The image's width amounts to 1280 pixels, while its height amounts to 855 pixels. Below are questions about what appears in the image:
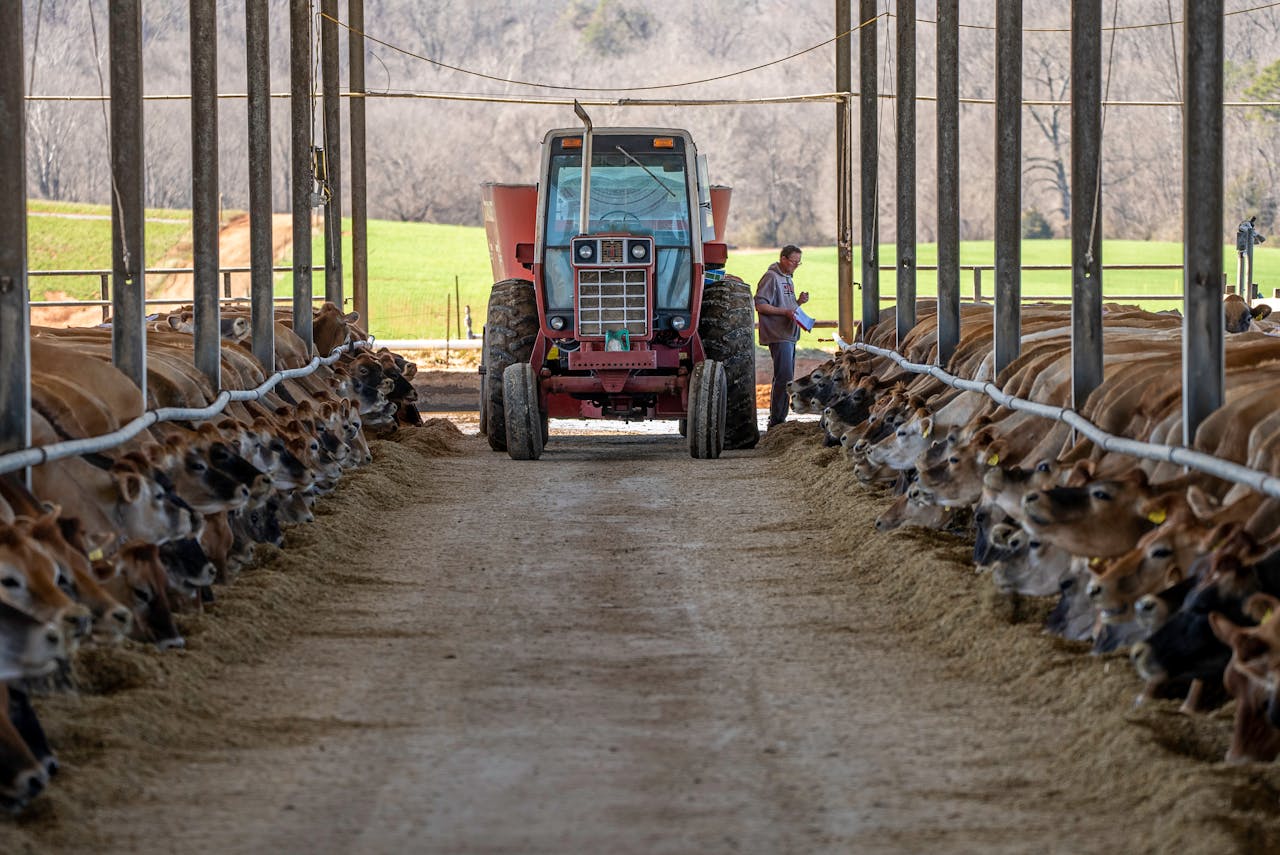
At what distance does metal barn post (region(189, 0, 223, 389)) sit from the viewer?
14.0 metres

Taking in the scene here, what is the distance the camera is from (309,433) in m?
13.1

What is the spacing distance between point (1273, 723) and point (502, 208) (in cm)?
1729

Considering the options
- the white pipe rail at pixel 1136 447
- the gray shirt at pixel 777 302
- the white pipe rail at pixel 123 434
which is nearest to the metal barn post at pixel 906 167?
the gray shirt at pixel 777 302

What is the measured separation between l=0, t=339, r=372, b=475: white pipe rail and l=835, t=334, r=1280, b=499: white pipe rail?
4.81 metres

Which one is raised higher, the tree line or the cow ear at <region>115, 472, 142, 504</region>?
the tree line

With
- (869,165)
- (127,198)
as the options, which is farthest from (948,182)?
(127,198)

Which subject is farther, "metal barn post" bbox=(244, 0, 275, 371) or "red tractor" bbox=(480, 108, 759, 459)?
"red tractor" bbox=(480, 108, 759, 459)

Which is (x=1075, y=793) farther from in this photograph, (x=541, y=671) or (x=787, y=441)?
(x=787, y=441)

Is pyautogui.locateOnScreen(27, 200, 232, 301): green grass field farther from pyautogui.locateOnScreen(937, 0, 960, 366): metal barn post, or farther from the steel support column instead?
the steel support column

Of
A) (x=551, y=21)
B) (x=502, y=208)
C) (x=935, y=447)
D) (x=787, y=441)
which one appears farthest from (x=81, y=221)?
(x=935, y=447)

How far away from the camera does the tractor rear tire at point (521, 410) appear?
16.4 metres

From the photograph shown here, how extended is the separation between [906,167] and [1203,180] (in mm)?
10328

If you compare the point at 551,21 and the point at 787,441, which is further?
the point at 551,21

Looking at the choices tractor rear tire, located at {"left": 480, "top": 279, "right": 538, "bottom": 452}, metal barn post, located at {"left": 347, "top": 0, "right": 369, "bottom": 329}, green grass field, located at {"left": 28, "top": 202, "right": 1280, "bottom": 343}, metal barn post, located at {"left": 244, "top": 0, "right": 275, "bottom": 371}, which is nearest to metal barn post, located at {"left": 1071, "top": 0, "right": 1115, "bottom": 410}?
tractor rear tire, located at {"left": 480, "top": 279, "right": 538, "bottom": 452}
